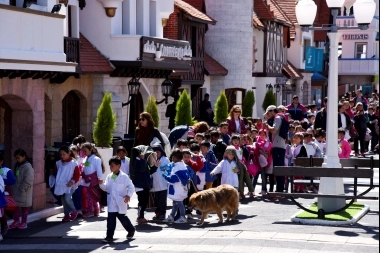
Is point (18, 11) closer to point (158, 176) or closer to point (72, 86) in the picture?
point (158, 176)

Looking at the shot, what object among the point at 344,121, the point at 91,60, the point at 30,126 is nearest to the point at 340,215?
the point at 30,126

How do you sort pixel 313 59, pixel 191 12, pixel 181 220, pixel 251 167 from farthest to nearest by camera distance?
1. pixel 313 59
2. pixel 191 12
3. pixel 251 167
4. pixel 181 220

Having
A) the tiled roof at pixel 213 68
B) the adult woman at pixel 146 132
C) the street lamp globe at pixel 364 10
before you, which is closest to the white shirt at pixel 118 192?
the adult woman at pixel 146 132

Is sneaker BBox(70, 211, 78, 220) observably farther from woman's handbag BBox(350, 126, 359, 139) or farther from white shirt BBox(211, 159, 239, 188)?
woman's handbag BBox(350, 126, 359, 139)

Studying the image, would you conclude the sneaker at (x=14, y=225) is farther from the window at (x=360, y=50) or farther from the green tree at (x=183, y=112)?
the window at (x=360, y=50)

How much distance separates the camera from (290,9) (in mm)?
54156

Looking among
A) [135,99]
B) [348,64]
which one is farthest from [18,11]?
[348,64]

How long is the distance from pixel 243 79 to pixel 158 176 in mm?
25733

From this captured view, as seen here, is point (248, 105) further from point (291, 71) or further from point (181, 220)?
point (181, 220)

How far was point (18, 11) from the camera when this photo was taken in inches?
689

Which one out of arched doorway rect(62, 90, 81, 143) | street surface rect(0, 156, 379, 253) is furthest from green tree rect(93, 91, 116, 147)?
street surface rect(0, 156, 379, 253)

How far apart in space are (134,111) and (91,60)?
353 cm

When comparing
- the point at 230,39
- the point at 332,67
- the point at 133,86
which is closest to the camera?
the point at 332,67

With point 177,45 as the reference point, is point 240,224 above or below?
below
